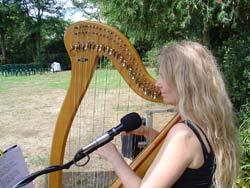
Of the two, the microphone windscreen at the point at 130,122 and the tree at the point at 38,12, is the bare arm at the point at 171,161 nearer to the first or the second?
the microphone windscreen at the point at 130,122

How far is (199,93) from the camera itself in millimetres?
1357

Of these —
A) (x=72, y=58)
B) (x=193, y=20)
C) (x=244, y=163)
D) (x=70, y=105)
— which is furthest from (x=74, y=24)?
(x=193, y=20)

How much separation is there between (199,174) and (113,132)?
1.13ft

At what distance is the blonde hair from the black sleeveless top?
27 mm

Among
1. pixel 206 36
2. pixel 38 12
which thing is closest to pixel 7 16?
pixel 38 12

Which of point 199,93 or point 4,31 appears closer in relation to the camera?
point 199,93

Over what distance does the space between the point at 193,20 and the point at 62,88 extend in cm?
853

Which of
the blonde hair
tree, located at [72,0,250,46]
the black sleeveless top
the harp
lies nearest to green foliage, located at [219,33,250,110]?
tree, located at [72,0,250,46]

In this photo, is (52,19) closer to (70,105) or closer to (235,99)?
(235,99)

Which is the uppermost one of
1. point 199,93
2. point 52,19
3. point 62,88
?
point 52,19

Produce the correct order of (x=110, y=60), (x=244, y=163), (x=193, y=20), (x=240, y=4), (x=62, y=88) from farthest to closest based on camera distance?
(x=62, y=88) → (x=193, y=20) → (x=240, y=4) → (x=244, y=163) → (x=110, y=60)

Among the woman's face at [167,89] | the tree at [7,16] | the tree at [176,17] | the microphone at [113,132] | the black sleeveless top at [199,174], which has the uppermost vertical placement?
the tree at [7,16]

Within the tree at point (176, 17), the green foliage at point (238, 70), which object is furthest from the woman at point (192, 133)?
the green foliage at point (238, 70)

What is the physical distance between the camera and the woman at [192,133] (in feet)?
4.19
